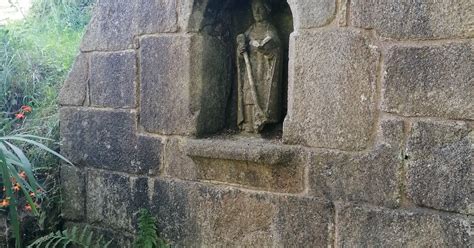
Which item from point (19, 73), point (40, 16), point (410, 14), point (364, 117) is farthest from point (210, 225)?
point (40, 16)

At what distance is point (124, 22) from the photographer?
3127mm

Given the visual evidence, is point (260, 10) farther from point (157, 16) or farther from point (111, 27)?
point (111, 27)

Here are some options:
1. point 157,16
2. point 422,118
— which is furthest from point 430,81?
point 157,16

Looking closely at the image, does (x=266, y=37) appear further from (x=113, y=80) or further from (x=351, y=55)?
(x=113, y=80)

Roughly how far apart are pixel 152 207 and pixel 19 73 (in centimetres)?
206

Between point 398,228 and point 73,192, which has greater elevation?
point 398,228

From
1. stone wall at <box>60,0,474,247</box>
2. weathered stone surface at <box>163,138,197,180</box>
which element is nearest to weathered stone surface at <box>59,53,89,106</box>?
stone wall at <box>60,0,474,247</box>

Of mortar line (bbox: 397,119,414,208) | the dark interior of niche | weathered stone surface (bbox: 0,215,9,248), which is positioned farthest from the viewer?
weathered stone surface (bbox: 0,215,9,248)

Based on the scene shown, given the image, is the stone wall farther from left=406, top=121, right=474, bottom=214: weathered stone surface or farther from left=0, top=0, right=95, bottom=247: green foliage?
left=0, top=0, right=95, bottom=247: green foliage

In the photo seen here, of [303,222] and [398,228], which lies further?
[303,222]

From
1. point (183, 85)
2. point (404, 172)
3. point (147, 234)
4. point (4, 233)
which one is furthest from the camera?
point (4, 233)

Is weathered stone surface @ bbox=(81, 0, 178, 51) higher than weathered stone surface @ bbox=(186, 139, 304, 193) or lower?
higher

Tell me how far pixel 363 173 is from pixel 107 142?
5.75 ft

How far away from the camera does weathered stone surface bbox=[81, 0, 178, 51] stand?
293 cm
